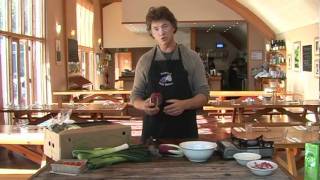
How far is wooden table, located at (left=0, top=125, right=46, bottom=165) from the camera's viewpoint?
4062mm

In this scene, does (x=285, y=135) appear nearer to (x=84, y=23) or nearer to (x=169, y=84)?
(x=169, y=84)

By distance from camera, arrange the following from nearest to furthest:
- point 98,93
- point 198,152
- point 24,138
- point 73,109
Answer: point 198,152
point 24,138
point 73,109
point 98,93

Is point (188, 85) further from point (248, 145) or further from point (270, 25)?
point (270, 25)

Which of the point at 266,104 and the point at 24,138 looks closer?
the point at 24,138

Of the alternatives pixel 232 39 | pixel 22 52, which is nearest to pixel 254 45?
pixel 232 39

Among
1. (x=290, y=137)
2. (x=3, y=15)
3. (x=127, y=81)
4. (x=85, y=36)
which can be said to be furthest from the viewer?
(x=85, y=36)

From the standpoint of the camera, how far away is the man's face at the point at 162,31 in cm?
234

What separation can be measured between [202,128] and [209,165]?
712 centimetres

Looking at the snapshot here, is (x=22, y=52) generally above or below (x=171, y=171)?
above

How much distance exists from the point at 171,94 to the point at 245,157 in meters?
0.86

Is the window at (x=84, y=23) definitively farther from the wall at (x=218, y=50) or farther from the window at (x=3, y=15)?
the window at (x=3, y=15)

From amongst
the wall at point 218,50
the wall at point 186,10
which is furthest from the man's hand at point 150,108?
the wall at point 218,50

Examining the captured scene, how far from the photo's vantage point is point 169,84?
249 centimetres

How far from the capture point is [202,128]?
345 inches
